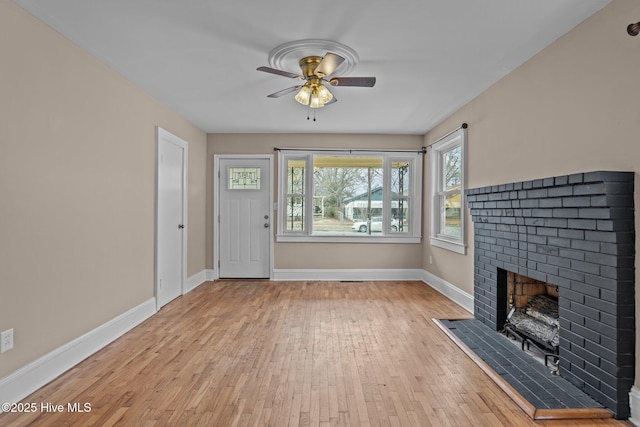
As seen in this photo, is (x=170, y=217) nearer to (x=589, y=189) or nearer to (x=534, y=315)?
(x=534, y=315)

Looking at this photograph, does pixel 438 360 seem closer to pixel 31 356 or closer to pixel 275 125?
pixel 31 356

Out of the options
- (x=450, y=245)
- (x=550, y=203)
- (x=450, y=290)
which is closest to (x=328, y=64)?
(x=550, y=203)

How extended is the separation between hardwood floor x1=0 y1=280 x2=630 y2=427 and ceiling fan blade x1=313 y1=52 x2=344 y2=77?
7.23 feet

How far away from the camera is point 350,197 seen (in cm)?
580

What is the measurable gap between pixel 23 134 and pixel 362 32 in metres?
2.26

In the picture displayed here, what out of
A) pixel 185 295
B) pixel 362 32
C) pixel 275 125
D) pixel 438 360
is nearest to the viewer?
pixel 362 32

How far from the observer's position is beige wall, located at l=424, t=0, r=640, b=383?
204cm

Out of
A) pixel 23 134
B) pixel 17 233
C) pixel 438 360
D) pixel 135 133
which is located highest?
pixel 135 133

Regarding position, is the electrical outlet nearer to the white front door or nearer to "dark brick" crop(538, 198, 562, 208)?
"dark brick" crop(538, 198, 562, 208)

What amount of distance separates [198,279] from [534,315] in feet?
14.1

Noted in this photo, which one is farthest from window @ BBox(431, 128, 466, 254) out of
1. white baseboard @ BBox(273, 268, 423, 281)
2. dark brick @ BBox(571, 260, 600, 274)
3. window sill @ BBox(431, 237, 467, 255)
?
dark brick @ BBox(571, 260, 600, 274)

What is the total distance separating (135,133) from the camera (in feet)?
11.7

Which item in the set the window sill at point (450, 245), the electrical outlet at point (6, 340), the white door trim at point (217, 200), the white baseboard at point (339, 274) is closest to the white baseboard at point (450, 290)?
the white baseboard at point (339, 274)

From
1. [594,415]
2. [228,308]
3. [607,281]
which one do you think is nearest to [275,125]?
[228,308]
